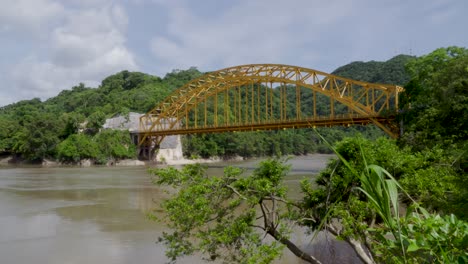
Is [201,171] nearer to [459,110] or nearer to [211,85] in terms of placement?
[459,110]

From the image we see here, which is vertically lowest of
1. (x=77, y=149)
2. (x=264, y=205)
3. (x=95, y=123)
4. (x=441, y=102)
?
(x=264, y=205)

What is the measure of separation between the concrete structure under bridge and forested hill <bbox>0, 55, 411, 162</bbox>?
184 centimetres

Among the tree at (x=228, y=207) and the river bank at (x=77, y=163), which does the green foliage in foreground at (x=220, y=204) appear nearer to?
the tree at (x=228, y=207)

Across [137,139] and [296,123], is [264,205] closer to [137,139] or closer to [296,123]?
[296,123]

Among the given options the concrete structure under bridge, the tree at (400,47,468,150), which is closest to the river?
the tree at (400,47,468,150)

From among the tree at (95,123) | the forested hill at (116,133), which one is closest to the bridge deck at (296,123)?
the forested hill at (116,133)

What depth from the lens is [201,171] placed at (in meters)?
8.01

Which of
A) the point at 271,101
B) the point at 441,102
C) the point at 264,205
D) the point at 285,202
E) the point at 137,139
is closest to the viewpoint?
the point at 285,202

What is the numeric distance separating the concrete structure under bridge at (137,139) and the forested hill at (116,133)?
72.3 inches

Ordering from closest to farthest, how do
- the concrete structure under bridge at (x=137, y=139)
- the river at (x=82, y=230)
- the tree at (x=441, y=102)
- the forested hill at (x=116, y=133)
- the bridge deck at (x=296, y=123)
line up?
the river at (x=82, y=230)
the tree at (x=441, y=102)
the bridge deck at (x=296, y=123)
the forested hill at (x=116, y=133)
the concrete structure under bridge at (x=137, y=139)

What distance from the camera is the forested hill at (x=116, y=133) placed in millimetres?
55625

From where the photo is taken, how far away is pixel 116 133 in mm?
57656

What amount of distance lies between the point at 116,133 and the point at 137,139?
3133 mm

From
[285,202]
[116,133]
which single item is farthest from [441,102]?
[116,133]
